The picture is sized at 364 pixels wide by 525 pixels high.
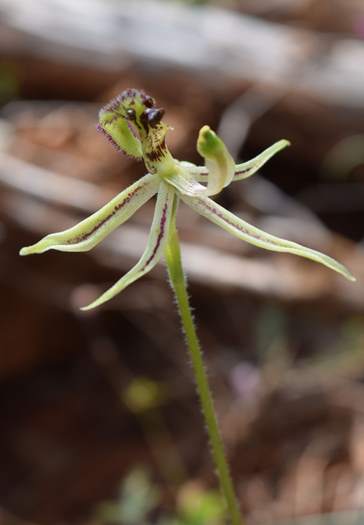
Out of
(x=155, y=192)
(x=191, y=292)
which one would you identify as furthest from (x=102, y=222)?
(x=191, y=292)

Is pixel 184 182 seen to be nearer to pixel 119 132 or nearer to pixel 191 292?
pixel 119 132

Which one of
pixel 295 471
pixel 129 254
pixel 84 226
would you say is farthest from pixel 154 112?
pixel 295 471

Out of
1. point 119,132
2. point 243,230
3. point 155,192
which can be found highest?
point 119,132

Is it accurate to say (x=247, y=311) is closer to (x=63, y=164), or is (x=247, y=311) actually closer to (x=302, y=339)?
(x=302, y=339)

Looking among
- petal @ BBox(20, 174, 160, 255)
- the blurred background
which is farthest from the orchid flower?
the blurred background

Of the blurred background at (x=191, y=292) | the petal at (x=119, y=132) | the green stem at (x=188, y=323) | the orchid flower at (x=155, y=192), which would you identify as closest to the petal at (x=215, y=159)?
the orchid flower at (x=155, y=192)

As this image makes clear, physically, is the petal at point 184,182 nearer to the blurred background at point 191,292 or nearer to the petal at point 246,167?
the petal at point 246,167

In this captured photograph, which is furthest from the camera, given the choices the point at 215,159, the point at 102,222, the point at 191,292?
the point at 191,292
